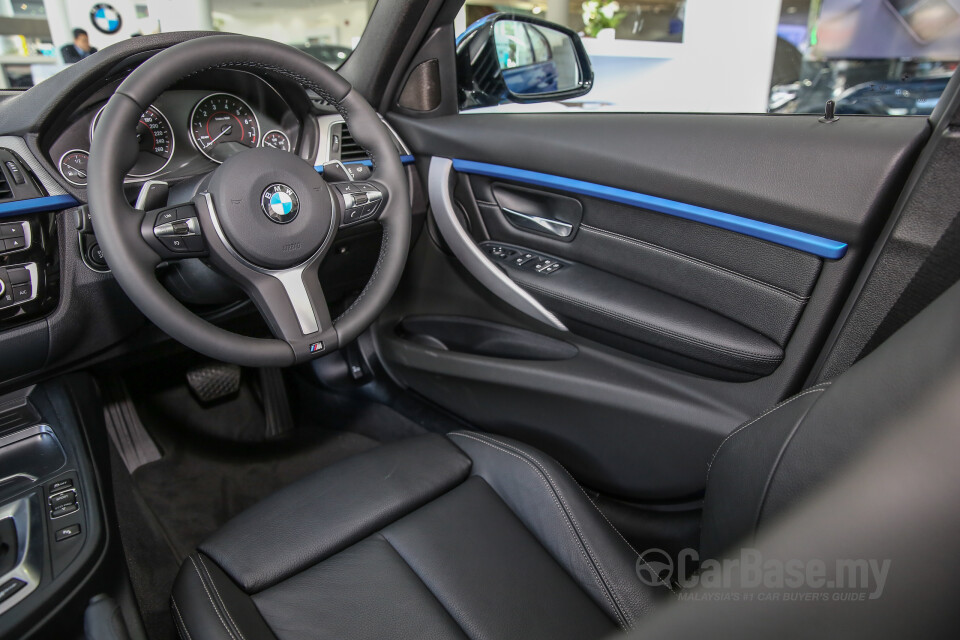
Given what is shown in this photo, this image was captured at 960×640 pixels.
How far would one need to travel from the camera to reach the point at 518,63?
1615 millimetres

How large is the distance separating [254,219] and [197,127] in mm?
372

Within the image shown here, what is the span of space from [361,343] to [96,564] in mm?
956

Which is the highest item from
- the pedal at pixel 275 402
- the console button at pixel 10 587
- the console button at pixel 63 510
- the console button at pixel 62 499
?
the console button at pixel 62 499

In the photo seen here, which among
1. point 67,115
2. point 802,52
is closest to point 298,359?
Result: point 67,115

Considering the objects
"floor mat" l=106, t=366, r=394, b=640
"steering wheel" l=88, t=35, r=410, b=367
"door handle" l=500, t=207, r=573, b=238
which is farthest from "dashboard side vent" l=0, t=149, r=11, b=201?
"door handle" l=500, t=207, r=573, b=238

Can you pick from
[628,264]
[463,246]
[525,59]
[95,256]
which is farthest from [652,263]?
[95,256]

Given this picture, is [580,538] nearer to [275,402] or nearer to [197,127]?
[197,127]

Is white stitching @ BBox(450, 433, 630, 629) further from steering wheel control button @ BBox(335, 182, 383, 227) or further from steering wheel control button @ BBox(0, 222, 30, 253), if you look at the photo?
steering wheel control button @ BBox(0, 222, 30, 253)

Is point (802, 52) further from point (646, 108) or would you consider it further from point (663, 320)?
point (663, 320)

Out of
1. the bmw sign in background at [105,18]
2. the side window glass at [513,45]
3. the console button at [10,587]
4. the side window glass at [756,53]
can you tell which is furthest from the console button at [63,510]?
the bmw sign in background at [105,18]

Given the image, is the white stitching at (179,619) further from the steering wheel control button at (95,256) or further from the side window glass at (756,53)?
the side window glass at (756,53)

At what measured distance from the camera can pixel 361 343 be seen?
1.80 metres

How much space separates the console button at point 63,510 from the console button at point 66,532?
0.09 feet

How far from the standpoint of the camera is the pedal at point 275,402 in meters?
1.83
